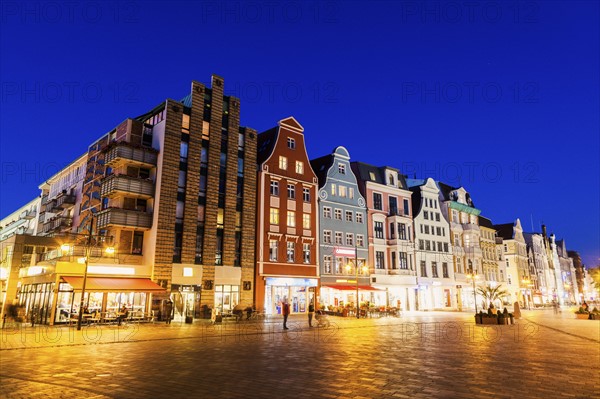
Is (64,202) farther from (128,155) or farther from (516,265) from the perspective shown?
(516,265)

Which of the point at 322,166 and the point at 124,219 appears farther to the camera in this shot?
the point at 322,166

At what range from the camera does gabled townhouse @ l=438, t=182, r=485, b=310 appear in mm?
65812

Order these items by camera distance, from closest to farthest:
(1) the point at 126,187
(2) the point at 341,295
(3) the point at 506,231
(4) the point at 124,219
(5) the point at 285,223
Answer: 1. (4) the point at 124,219
2. (1) the point at 126,187
3. (5) the point at 285,223
4. (2) the point at 341,295
5. (3) the point at 506,231

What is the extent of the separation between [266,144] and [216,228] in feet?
40.9

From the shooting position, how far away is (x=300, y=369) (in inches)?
480

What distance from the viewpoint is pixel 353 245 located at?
51875 mm

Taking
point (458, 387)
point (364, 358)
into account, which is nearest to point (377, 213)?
point (364, 358)

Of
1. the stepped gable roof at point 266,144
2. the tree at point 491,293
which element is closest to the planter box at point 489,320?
the tree at point 491,293

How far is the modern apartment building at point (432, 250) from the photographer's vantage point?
59219 millimetres

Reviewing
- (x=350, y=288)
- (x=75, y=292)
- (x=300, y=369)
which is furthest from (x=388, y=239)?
(x=300, y=369)

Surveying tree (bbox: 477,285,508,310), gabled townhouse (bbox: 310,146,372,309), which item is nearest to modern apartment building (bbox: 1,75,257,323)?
gabled townhouse (bbox: 310,146,372,309)

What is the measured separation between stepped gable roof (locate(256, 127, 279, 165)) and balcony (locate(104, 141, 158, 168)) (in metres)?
11.7

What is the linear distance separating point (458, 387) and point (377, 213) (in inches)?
1831

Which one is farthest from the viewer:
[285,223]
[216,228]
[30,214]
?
[30,214]
